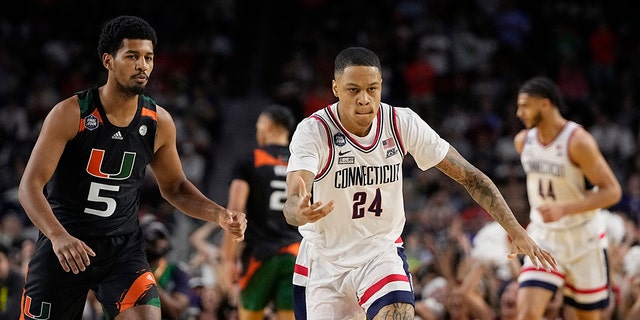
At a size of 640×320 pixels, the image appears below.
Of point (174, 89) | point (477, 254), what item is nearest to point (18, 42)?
point (174, 89)

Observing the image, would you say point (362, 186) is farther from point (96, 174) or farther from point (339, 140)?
point (96, 174)

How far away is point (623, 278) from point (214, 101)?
9.53 metres

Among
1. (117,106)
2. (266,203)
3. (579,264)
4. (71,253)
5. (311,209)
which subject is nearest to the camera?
(311,209)

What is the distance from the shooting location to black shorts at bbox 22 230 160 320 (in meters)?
5.75

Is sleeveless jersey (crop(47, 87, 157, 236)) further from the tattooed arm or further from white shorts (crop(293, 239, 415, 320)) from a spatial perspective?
the tattooed arm

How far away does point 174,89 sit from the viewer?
57.7 feet

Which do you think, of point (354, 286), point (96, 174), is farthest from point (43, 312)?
point (354, 286)

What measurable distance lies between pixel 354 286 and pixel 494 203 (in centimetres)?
107

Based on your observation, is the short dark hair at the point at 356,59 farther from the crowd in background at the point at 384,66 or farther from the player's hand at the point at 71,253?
the crowd in background at the point at 384,66

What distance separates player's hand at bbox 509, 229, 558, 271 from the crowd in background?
7.73 m

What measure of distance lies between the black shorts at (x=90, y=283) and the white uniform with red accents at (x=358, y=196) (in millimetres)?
1193

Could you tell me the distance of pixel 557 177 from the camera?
27.0ft

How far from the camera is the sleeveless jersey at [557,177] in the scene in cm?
822

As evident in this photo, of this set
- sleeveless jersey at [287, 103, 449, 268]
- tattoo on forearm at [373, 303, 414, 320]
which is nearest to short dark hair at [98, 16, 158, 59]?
sleeveless jersey at [287, 103, 449, 268]
